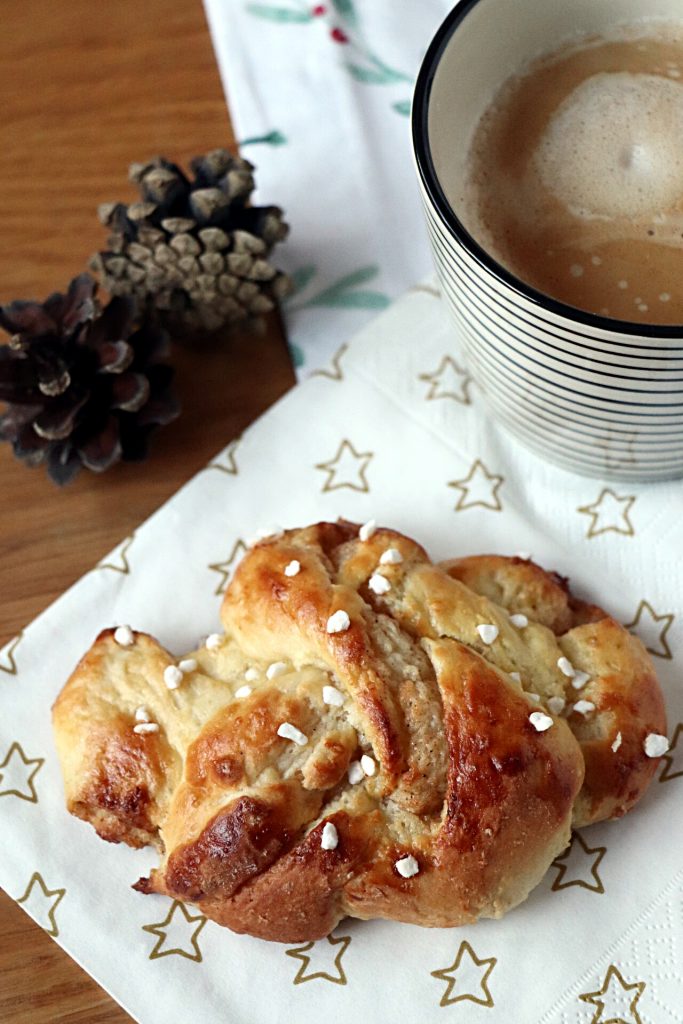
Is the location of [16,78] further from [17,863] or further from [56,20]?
[17,863]

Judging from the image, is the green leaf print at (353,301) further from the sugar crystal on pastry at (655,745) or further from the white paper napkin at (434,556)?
the sugar crystal on pastry at (655,745)

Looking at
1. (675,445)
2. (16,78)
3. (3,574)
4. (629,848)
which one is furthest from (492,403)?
(16,78)

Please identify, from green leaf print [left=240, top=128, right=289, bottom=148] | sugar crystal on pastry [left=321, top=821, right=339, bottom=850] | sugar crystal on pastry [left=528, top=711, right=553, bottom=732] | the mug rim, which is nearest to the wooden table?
Answer: green leaf print [left=240, top=128, right=289, bottom=148]

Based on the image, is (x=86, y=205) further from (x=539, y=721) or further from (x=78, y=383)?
(x=539, y=721)

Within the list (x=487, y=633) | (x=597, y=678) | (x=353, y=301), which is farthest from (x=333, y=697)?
(x=353, y=301)

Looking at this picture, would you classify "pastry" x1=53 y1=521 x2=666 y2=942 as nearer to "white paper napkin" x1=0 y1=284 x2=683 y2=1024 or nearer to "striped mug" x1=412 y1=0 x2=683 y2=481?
"white paper napkin" x1=0 y1=284 x2=683 y2=1024

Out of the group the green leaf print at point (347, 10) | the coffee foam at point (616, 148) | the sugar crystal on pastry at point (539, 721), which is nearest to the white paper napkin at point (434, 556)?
the sugar crystal on pastry at point (539, 721)
